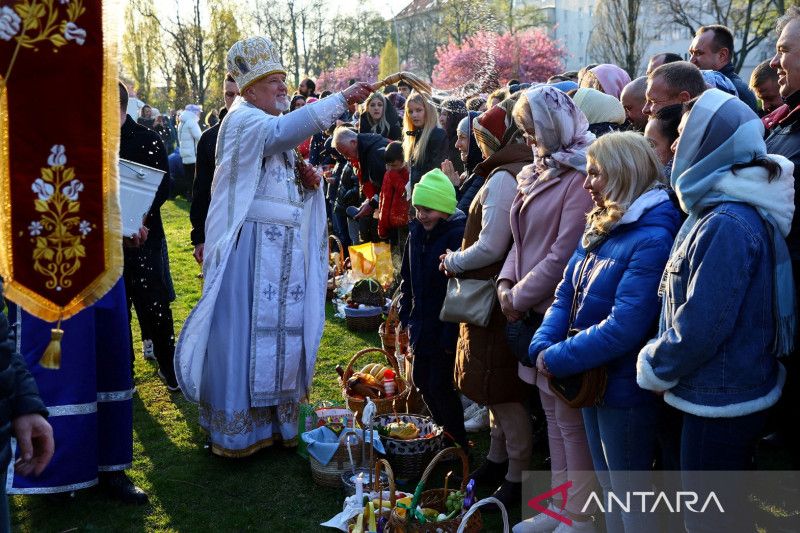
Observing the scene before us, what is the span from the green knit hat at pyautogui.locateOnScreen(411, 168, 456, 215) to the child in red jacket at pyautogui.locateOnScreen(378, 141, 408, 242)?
2.92 meters

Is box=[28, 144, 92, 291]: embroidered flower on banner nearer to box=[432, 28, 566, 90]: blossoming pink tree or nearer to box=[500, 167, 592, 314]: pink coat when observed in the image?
box=[500, 167, 592, 314]: pink coat

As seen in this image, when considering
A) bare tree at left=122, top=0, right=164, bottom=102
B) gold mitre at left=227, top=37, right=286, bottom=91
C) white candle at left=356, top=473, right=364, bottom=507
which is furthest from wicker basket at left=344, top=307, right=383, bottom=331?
bare tree at left=122, top=0, right=164, bottom=102

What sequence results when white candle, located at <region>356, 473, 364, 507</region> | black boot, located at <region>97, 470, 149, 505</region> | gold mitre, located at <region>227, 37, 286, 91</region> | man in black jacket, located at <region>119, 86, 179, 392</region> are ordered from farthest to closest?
man in black jacket, located at <region>119, 86, 179, 392</region>
gold mitre, located at <region>227, 37, 286, 91</region>
black boot, located at <region>97, 470, 149, 505</region>
white candle, located at <region>356, 473, 364, 507</region>

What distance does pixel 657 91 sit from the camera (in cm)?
390

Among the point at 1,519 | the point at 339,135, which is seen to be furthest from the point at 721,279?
the point at 339,135

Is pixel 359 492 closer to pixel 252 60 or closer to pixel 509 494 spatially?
pixel 509 494

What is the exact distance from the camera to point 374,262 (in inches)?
315

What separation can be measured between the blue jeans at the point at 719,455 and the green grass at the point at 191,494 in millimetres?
1336

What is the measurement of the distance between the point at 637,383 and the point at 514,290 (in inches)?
34.7

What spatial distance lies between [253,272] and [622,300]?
8.38 ft

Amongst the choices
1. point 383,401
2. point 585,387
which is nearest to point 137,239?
point 383,401

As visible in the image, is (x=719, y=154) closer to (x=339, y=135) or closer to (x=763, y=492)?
(x=763, y=492)

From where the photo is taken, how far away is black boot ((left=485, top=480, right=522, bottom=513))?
413cm

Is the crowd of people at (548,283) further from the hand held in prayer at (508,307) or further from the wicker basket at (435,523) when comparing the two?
the wicker basket at (435,523)
